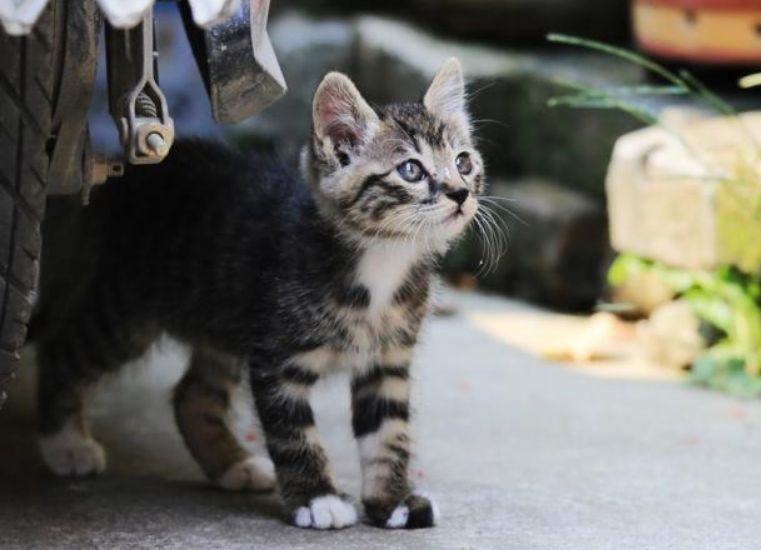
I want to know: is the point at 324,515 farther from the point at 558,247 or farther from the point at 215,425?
the point at 558,247

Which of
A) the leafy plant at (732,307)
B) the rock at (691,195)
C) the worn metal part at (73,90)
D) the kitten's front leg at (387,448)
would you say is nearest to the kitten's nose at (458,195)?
the kitten's front leg at (387,448)

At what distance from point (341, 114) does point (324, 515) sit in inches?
39.5

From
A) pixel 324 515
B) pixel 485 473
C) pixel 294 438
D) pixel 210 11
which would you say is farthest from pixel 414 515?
pixel 210 11

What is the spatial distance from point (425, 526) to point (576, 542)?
390 mm

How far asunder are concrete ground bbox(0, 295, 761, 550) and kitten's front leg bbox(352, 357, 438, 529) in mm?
70

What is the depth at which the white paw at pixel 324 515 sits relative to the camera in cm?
352

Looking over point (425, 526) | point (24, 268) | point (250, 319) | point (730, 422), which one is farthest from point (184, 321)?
point (730, 422)

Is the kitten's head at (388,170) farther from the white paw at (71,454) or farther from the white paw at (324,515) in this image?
the white paw at (71,454)

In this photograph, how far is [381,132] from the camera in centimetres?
365

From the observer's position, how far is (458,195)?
3502mm

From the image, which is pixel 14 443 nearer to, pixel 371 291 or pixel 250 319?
pixel 250 319

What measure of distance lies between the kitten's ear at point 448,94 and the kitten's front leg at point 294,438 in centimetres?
78

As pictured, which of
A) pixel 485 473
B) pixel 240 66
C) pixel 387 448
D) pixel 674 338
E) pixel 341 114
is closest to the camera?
pixel 240 66

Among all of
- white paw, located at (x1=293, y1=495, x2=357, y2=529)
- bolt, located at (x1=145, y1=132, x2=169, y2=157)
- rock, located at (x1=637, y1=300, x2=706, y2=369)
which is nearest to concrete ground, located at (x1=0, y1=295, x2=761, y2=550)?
white paw, located at (x1=293, y1=495, x2=357, y2=529)
